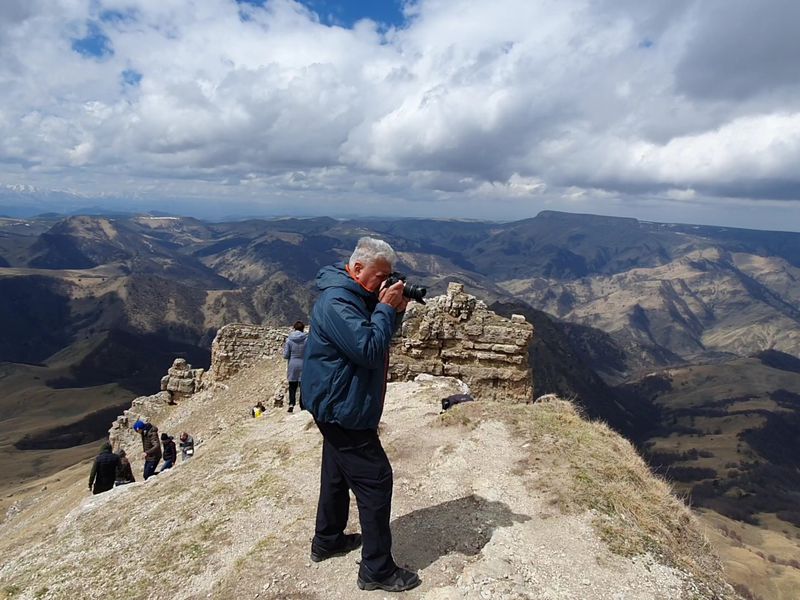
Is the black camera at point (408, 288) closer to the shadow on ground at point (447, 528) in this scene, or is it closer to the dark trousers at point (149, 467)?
the shadow on ground at point (447, 528)

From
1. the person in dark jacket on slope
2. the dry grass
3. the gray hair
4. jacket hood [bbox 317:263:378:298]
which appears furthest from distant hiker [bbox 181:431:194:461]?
the gray hair

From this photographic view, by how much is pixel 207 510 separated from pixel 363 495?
597 cm

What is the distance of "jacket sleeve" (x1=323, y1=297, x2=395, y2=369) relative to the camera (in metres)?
5.84

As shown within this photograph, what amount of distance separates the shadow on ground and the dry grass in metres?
1.33

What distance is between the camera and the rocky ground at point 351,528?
A: 23.7 ft

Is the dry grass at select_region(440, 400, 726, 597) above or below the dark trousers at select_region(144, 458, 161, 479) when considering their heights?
above

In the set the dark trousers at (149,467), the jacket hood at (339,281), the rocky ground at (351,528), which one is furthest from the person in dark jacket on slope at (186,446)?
the jacket hood at (339,281)

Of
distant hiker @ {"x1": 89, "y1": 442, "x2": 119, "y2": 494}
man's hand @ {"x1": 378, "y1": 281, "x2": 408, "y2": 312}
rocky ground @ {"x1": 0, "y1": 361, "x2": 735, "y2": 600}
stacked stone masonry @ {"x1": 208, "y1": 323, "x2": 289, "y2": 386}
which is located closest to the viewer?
man's hand @ {"x1": 378, "y1": 281, "x2": 408, "y2": 312}

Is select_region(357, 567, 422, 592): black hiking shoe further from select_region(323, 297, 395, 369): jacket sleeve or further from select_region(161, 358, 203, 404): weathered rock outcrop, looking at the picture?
select_region(161, 358, 203, 404): weathered rock outcrop

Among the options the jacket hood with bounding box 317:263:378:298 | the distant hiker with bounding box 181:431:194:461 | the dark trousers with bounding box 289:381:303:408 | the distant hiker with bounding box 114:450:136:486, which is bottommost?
the distant hiker with bounding box 181:431:194:461

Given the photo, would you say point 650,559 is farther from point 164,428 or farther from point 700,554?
point 164,428

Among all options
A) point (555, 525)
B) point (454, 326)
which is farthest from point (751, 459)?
point (555, 525)

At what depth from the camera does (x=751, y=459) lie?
168 m

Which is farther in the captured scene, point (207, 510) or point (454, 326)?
point (454, 326)
